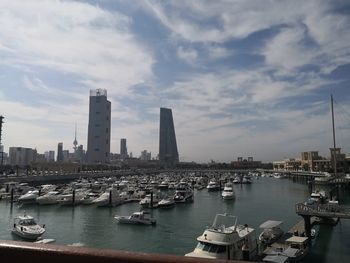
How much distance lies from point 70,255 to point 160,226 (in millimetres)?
43346

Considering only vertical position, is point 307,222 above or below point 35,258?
below

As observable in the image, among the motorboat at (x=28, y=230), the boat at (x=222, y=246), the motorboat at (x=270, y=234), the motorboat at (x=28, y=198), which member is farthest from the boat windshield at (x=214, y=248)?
the motorboat at (x=28, y=198)

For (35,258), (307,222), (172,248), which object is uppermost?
(35,258)

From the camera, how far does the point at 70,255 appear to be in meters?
2.70

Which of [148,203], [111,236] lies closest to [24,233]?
[111,236]

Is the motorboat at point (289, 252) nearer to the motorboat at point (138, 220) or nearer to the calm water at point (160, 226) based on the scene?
the calm water at point (160, 226)

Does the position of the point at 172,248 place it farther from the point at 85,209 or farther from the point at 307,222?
the point at 85,209

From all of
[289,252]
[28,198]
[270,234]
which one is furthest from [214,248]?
[28,198]

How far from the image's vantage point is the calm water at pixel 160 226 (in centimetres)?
3369

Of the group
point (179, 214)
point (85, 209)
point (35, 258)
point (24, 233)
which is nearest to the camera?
point (35, 258)

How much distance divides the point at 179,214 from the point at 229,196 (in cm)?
2107

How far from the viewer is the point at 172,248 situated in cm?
3316

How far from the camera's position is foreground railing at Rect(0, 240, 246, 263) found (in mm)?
2556

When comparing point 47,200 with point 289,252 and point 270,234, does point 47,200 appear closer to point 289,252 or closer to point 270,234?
point 270,234
